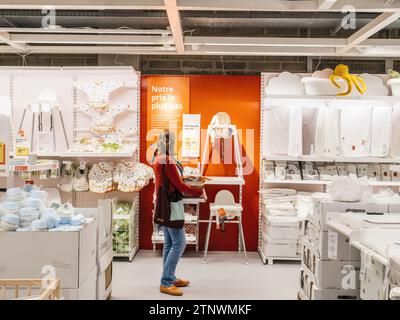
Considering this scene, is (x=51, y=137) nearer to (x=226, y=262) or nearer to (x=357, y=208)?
(x=226, y=262)

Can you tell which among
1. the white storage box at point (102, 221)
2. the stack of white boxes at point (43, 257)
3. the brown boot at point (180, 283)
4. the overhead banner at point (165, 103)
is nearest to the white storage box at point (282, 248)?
the brown boot at point (180, 283)

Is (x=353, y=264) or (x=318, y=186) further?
(x=318, y=186)

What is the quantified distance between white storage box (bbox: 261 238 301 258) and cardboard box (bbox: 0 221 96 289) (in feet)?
11.2

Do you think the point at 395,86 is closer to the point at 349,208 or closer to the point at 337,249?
the point at 349,208

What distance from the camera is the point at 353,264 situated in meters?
3.56

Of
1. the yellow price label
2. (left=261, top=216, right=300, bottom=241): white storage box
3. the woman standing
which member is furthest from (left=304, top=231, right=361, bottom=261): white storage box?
the yellow price label

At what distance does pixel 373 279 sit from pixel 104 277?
221cm

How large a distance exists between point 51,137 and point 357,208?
4361mm

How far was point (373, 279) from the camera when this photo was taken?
9.05 ft

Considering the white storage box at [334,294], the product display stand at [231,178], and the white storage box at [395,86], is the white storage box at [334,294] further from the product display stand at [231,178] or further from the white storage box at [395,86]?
the white storage box at [395,86]

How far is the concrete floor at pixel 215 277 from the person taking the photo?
4.57 m

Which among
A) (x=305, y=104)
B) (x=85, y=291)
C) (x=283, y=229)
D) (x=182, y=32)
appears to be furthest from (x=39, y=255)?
(x=305, y=104)
